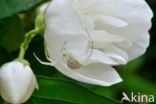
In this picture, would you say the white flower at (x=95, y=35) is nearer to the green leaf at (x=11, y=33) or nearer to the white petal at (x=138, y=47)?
the white petal at (x=138, y=47)

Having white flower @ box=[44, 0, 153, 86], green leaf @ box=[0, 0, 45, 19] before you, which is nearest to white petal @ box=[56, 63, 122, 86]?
white flower @ box=[44, 0, 153, 86]

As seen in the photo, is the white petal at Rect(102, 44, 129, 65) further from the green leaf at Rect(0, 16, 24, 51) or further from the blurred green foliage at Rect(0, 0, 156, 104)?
the green leaf at Rect(0, 16, 24, 51)

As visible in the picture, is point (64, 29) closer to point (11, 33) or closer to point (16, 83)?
point (16, 83)

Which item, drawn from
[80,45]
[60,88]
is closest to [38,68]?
A: [60,88]

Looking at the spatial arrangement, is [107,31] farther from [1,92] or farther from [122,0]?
[1,92]

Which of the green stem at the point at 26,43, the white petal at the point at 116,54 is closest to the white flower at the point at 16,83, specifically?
the green stem at the point at 26,43

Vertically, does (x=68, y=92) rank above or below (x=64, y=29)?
below

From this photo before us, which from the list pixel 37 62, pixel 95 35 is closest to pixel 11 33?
pixel 37 62
